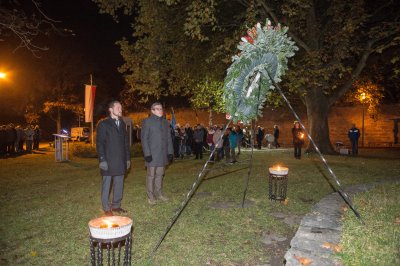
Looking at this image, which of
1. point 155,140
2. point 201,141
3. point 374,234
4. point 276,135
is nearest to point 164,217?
point 155,140

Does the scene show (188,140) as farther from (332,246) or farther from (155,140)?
(332,246)

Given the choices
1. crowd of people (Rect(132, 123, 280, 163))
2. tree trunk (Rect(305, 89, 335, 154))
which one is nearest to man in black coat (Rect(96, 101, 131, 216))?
crowd of people (Rect(132, 123, 280, 163))

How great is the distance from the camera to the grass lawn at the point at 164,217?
475 cm

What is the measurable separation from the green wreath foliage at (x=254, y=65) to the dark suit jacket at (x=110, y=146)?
83.8 inches

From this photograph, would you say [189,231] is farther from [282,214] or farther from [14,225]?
[14,225]

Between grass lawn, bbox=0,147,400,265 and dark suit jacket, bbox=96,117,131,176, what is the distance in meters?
0.96

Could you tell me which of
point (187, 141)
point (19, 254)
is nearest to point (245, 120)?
point (19, 254)

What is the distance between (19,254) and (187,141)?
14852mm

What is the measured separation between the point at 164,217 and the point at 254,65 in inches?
125

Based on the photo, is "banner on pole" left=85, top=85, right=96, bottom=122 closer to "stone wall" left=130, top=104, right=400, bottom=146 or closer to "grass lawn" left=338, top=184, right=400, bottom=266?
"stone wall" left=130, top=104, right=400, bottom=146

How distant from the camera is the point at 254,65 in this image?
5859mm

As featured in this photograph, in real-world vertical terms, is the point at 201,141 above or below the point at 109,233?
above

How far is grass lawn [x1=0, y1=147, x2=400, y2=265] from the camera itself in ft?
15.6

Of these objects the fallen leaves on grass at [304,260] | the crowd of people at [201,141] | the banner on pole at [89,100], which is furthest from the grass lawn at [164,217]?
the banner on pole at [89,100]
